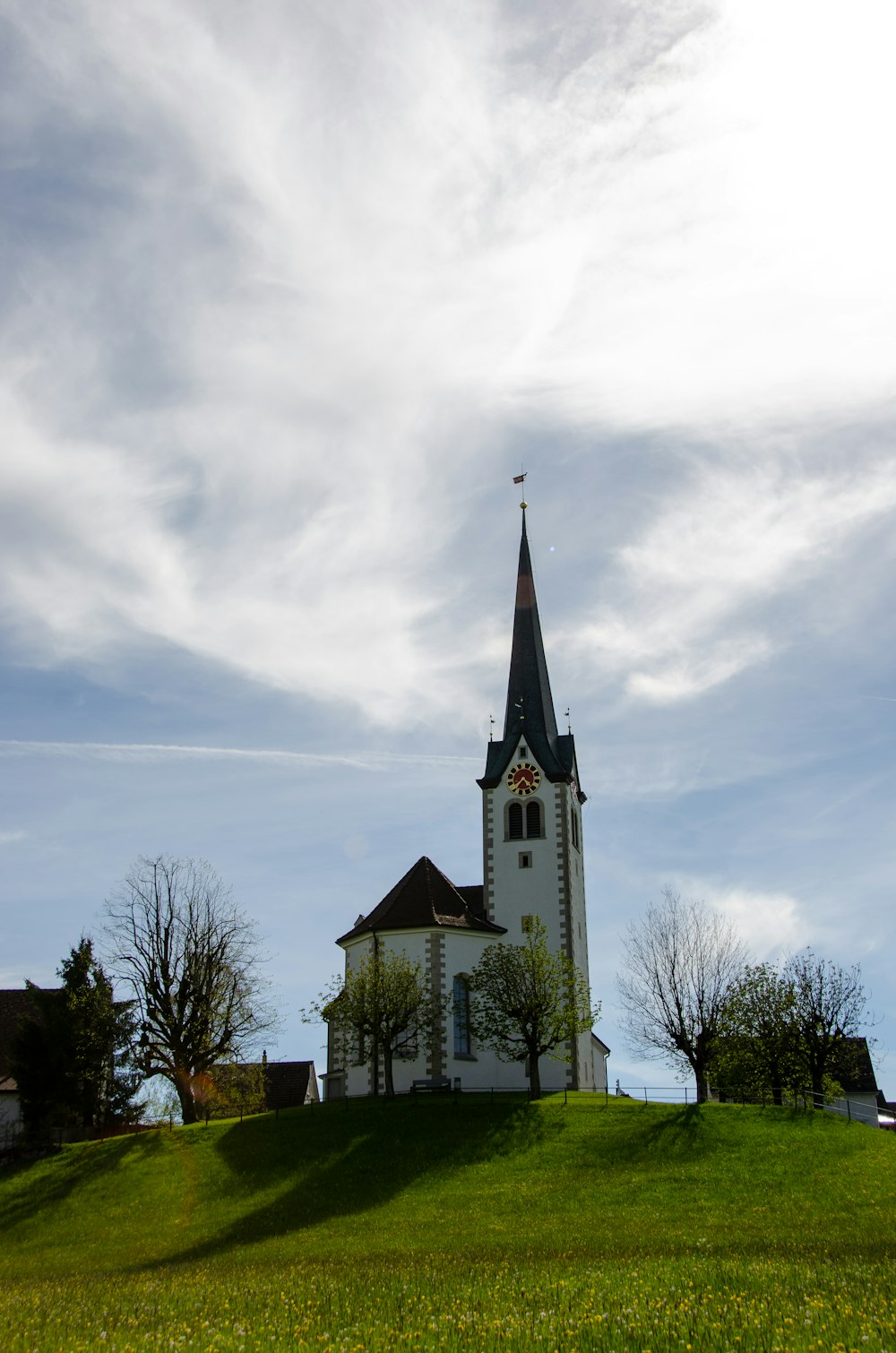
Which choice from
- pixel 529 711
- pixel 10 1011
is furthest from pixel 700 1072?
pixel 10 1011

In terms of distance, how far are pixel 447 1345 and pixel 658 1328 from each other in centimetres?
Result: 242

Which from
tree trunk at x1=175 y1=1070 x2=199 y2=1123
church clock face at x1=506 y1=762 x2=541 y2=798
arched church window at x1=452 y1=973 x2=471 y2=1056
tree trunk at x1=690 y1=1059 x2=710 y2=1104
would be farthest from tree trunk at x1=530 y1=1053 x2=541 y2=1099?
tree trunk at x1=175 y1=1070 x2=199 y2=1123

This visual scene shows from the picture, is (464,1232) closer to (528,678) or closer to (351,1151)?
(351,1151)

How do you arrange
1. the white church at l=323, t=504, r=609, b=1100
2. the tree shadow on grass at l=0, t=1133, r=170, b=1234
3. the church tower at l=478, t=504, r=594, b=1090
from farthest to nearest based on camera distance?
the church tower at l=478, t=504, r=594, b=1090, the white church at l=323, t=504, r=609, b=1100, the tree shadow on grass at l=0, t=1133, r=170, b=1234

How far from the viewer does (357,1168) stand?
38.3 metres

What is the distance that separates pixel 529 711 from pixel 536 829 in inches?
287

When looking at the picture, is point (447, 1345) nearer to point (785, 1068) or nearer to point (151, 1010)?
point (151, 1010)

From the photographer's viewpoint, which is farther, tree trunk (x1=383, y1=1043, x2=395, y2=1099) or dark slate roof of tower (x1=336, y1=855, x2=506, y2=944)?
dark slate roof of tower (x1=336, y1=855, x2=506, y2=944)

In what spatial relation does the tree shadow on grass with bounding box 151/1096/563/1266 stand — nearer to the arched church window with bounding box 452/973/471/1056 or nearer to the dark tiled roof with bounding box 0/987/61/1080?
the arched church window with bounding box 452/973/471/1056

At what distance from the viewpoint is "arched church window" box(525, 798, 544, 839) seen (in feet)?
195

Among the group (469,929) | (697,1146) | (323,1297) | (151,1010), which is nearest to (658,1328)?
(323,1297)

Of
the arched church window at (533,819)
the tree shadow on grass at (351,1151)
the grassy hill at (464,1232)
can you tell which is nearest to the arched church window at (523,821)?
the arched church window at (533,819)

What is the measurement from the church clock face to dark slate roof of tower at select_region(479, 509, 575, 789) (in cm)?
46

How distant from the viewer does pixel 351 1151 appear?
4047 centimetres
